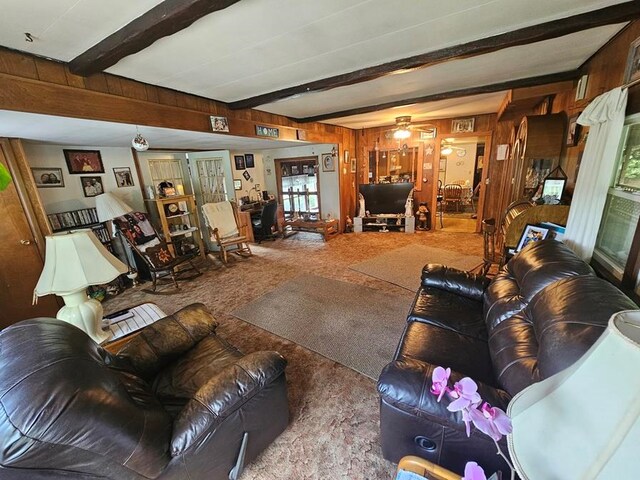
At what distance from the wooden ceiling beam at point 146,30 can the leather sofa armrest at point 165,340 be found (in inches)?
66.8

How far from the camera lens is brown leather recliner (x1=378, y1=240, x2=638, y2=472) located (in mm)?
970

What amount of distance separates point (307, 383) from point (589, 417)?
179 cm

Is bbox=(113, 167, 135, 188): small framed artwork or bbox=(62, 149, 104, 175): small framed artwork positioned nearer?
bbox=(62, 149, 104, 175): small framed artwork

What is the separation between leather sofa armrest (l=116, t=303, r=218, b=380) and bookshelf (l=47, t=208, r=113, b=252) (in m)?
2.59

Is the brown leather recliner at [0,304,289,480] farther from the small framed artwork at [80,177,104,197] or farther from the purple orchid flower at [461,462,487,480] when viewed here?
the small framed artwork at [80,177,104,197]

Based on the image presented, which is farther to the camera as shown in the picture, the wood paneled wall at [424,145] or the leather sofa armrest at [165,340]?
the wood paneled wall at [424,145]

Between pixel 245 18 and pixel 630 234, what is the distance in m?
2.80

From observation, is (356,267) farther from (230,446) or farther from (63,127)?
(63,127)

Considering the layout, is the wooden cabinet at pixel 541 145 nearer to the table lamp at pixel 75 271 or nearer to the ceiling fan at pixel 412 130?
the ceiling fan at pixel 412 130

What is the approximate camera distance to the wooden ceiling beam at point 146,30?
124 cm

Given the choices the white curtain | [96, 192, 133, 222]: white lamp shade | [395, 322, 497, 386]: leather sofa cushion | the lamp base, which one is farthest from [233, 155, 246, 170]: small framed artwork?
the white curtain

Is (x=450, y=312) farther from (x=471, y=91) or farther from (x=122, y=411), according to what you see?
Answer: (x=471, y=91)

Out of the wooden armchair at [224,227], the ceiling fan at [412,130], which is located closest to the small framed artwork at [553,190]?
the ceiling fan at [412,130]

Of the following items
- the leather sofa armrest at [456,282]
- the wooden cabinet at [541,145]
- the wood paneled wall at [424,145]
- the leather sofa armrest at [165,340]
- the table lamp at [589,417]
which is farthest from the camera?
the wood paneled wall at [424,145]
